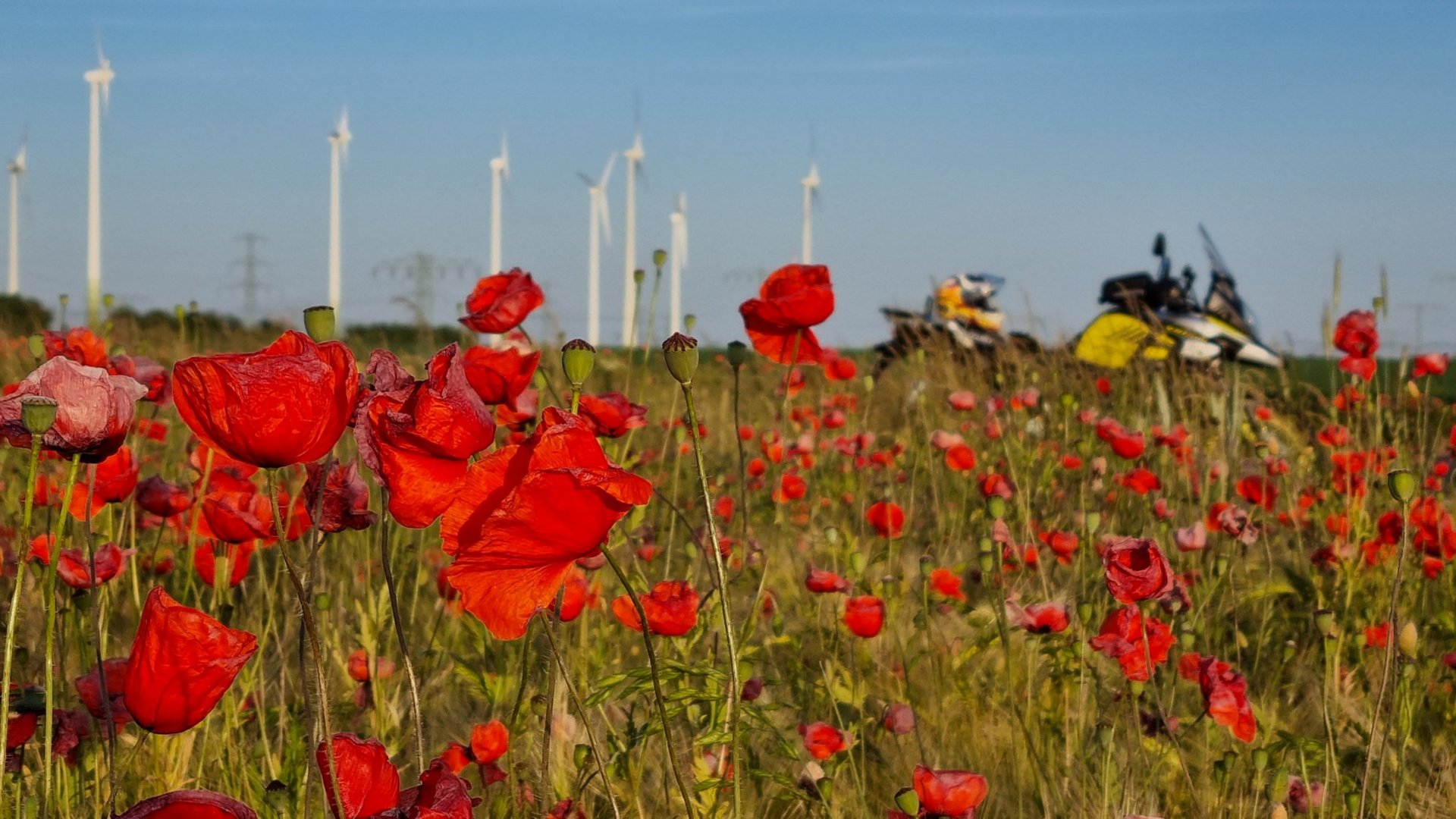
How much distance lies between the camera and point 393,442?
96cm

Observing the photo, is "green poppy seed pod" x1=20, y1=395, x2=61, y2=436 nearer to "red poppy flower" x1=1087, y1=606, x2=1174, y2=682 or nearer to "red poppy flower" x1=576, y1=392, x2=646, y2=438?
"red poppy flower" x1=576, y1=392, x2=646, y2=438

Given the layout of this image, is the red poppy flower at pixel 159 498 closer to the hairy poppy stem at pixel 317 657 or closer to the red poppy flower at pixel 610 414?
the red poppy flower at pixel 610 414

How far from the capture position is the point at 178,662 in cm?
98

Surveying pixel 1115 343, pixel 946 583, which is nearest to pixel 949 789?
pixel 946 583

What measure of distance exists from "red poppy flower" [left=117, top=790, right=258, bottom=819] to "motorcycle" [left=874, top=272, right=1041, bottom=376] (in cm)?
853

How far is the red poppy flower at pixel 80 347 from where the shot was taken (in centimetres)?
203

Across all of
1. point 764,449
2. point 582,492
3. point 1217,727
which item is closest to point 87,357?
point 582,492

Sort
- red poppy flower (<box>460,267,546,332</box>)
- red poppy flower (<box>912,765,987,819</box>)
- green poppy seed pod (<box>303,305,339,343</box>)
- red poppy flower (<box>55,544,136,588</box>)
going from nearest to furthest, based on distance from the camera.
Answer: green poppy seed pod (<box>303,305,339,343</box>) → red poppy flower (<box>912,765,987,819</box>) → red poppy flower (<box>55,544,136,588</box>) → red poppy flower (<box>460,267,546,332</box>)

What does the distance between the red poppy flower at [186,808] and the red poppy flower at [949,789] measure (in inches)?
28.0

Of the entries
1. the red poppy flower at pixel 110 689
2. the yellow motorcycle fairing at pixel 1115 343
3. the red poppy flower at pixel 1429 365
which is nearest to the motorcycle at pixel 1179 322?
the yellow motorcycle fairing at pixel 1115 343

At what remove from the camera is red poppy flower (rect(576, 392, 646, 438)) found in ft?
6.41

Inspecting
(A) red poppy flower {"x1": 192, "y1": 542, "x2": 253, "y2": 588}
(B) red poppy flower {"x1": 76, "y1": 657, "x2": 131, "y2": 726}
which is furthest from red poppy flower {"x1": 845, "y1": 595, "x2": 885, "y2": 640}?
(B) red poppy flower {"x1": 76, "y1": 657, "x2": 131, "y2": 726}

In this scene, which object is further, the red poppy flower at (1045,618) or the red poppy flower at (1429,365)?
the red poppy flower at (1429,365)

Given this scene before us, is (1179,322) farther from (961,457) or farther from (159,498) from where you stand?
(159,498)
